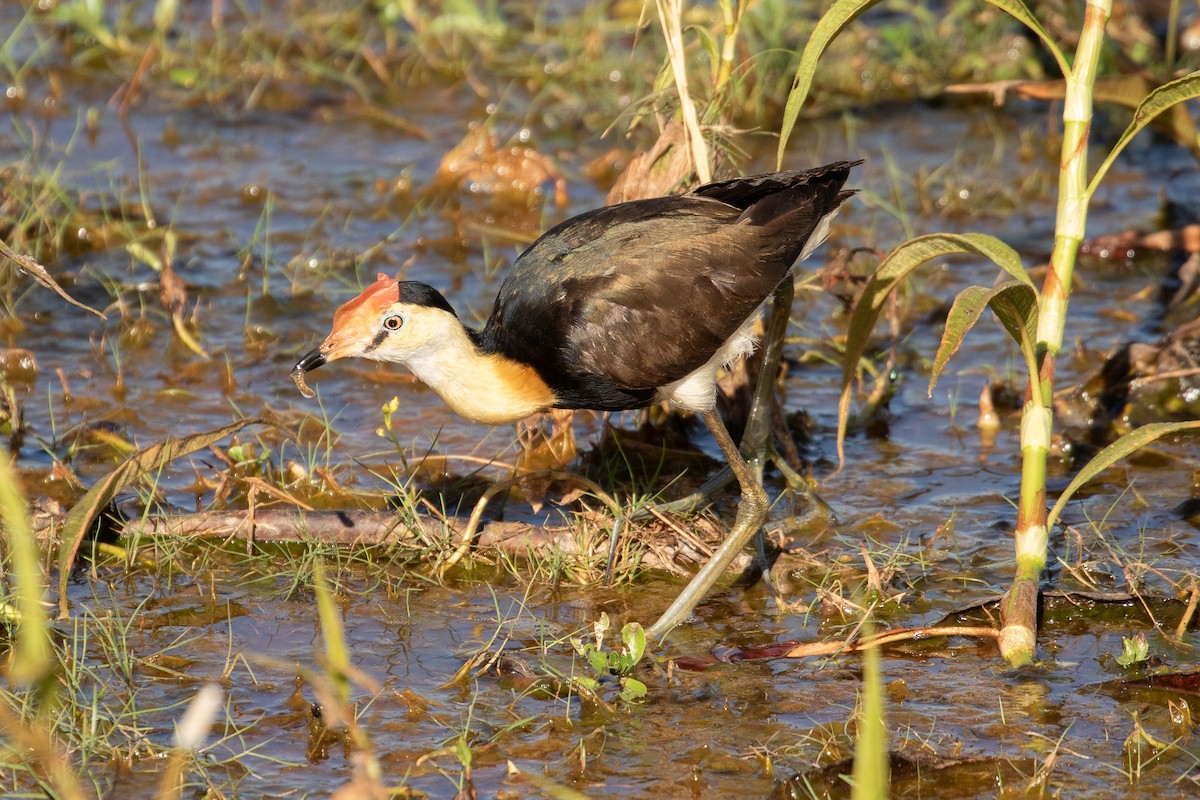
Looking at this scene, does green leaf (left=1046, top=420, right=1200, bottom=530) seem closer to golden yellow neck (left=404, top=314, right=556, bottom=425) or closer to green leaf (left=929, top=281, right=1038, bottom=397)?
green leaf (left=929, top=281, right=1038, bottom=397)

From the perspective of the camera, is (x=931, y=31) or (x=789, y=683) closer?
(x=789, y=683)

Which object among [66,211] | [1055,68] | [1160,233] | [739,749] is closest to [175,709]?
[739,749]

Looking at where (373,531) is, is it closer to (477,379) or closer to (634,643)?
(477,379)

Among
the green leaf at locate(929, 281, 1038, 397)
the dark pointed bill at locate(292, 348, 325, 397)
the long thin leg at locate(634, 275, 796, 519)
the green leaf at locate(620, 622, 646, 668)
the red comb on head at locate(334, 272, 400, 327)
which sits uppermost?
the green leaf at locate(929, 281, 1038, 397)

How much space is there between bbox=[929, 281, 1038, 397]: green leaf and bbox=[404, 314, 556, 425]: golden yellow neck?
121 cm

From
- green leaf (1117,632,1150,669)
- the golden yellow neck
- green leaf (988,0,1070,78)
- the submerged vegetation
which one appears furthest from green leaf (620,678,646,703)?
green leaf (988,0,1070,78)

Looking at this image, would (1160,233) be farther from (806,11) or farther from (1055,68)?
(806,11)

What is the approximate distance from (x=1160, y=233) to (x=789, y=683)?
334cm

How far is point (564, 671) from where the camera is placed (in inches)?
148

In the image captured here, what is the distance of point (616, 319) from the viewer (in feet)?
13.4

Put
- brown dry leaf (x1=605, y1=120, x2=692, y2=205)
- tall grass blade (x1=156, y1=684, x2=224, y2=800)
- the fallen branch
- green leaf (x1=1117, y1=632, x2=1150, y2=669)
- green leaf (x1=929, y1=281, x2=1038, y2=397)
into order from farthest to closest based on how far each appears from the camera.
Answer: brown dry leaf (x1=605, y1=120, x2=692, y2=205) → the fallen branch → green leaf (x1=1117, y1=632, x2=1150, y2=669) → green leaf (x1=929, y1=281, x2=1038, y2=397) → tall grass blade (x1=156, y1=684, x2=224, y2=800)

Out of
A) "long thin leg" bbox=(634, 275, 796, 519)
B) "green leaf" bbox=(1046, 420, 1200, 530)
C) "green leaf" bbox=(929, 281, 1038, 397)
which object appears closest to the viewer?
"green leaf" bbox=(929, 281, 1038, 397)

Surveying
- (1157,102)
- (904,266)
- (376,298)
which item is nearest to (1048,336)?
(904,266)

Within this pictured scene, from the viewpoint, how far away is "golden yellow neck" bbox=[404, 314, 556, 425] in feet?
13.5
